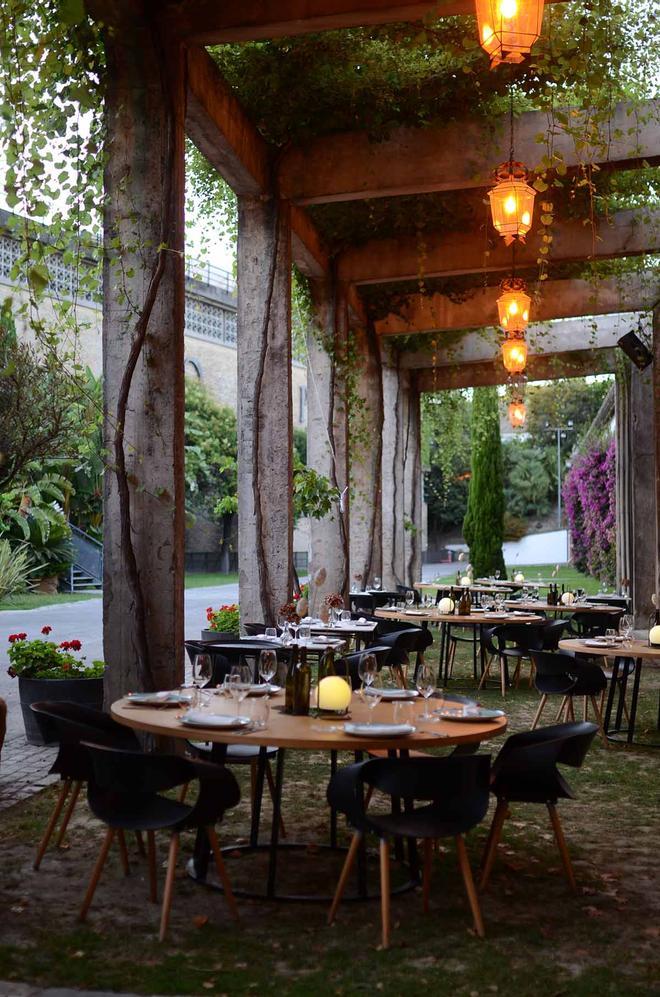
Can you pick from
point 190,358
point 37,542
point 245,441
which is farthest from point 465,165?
point 190,358

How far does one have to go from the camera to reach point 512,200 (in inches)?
284

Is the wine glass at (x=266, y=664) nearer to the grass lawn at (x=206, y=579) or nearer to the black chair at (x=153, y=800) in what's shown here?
the black chair at (x=153, y=800)

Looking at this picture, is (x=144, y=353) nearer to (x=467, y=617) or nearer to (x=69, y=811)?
(x=69, y=811)

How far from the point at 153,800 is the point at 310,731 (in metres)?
0.67

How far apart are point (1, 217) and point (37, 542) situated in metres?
6.61

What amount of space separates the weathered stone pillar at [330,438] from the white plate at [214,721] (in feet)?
24.8

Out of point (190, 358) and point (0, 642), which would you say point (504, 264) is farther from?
point (190, 358)

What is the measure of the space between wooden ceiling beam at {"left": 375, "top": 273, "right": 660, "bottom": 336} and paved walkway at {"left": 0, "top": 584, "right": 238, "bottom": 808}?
16.9ft

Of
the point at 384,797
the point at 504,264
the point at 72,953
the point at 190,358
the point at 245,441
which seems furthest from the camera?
the point at 190,358

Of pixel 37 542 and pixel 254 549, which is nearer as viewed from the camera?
pixel 254 549

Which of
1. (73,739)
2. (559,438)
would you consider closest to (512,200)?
(73,739)

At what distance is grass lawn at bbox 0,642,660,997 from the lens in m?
3.41

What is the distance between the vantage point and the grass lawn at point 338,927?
3.41 m

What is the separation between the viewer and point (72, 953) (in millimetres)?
3578
